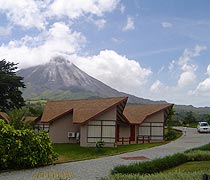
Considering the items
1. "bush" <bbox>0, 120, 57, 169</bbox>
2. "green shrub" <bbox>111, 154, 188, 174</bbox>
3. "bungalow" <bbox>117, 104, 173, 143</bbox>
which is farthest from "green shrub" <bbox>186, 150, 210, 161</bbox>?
"bungalow" <bbox>117, 104, 173, 143</bbox>

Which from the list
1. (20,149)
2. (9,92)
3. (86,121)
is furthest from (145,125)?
(20,149)

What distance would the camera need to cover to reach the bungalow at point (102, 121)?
29.6 meters

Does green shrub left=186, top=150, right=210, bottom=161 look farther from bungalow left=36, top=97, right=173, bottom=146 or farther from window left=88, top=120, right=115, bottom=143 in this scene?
window left=88, top=120, right=115, bottom=143

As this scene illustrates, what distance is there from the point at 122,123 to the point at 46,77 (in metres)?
155

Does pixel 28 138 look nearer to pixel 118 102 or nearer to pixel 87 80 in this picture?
pixel 118 102

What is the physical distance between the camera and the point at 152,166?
15.0m

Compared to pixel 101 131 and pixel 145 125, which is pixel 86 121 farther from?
pixel 145 125

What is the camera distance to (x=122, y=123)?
34719 millimetres

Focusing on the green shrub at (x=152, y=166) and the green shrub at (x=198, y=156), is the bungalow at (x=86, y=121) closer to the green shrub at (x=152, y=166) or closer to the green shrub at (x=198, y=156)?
the green shrub at (x=198, y=156)

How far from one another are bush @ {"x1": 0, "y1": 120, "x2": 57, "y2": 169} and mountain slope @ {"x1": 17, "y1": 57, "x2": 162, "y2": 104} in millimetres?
128107

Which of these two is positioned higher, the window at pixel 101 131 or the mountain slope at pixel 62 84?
the mountain slope at pixel 62 84

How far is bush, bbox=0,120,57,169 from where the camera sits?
53.0 ft

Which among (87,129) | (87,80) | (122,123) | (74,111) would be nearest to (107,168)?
(87,129)

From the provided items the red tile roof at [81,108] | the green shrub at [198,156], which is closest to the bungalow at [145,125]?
the red tile roof at [81,108]
